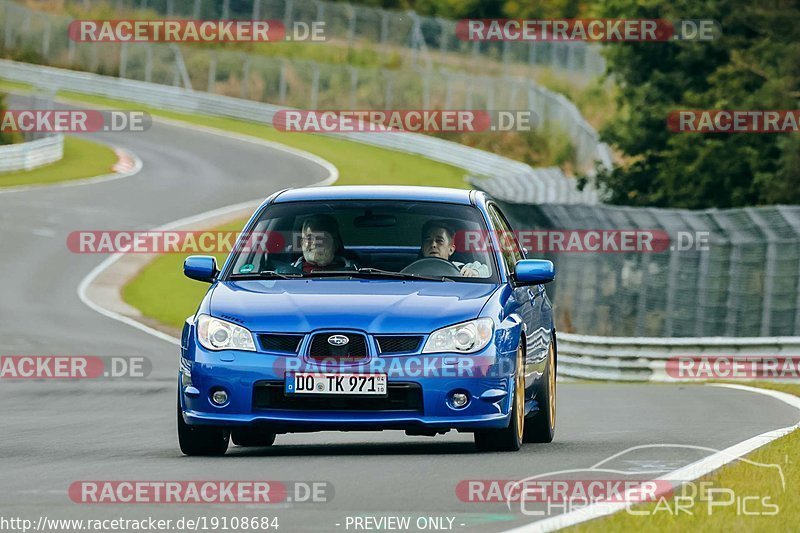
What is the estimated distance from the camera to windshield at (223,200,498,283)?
444 inches

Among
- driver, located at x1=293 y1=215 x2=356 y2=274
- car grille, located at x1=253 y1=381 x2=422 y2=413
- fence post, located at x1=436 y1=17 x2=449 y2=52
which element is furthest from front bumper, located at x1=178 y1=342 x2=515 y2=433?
fence post, located at x1=436 y1=17 x2=449 y2=52

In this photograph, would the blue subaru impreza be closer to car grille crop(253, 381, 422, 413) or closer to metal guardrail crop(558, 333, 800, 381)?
car grille crop(253, 381, 422, 413)

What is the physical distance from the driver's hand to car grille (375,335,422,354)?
112 cm

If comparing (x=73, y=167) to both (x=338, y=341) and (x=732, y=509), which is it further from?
(x=732, y=509)

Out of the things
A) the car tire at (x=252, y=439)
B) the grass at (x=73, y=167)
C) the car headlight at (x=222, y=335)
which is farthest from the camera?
the grass at (x=73, y=167)

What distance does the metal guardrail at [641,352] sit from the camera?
2466cm

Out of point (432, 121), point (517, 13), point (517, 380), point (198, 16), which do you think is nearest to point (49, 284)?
point (517, 380)

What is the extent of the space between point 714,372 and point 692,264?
1616 millimetres

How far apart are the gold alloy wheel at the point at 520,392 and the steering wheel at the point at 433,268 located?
723 mm

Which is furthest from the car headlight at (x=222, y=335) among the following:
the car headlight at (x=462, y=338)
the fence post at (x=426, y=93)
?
the fence post at (x=426, y=93)

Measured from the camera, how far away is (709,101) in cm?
4072

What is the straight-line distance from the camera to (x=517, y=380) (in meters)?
10.7

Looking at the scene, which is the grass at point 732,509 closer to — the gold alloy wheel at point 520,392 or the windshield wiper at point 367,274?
the gold alloy wheel at point 520,392

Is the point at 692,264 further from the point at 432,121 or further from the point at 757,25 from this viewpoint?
the point at 432,121
